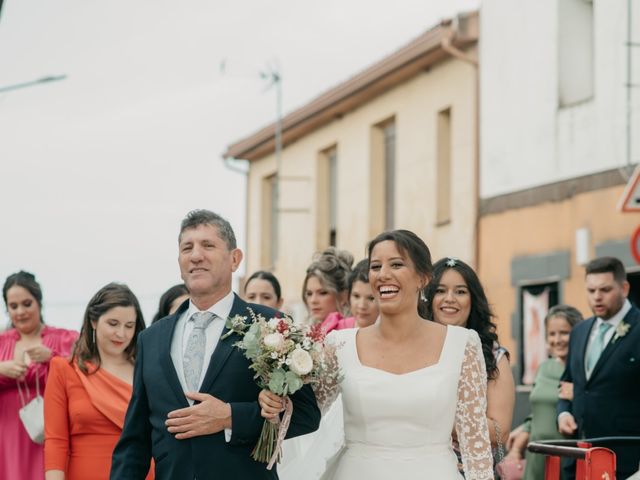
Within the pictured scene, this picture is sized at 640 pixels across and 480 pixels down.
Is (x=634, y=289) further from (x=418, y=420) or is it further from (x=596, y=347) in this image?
(x=418, y=420)

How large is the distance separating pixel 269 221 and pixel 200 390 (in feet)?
97.6

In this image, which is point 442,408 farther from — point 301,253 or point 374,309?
point 301,253

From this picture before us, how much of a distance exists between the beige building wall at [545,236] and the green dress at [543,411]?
18.9 feet

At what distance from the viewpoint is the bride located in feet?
21.2

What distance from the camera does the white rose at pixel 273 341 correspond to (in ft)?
19.8

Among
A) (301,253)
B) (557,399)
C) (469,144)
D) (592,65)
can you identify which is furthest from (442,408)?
(301,253)

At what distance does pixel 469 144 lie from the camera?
22438 mm

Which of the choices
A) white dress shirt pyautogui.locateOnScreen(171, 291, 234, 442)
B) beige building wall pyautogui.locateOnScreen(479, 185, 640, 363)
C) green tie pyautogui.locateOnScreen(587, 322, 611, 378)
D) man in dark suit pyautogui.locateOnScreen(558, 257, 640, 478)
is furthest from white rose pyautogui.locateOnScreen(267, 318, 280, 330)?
beige building wall pyautogui.locateOnScreen(479, 185, 640, 363)

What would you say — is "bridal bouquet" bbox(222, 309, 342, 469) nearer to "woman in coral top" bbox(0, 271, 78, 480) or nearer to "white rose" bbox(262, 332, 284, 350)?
"white rose" bbox(262, 332, 284, 350)

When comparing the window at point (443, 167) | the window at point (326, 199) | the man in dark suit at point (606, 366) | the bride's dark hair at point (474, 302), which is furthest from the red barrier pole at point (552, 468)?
the window at point (326, 199)

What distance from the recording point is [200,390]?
616 centimetres

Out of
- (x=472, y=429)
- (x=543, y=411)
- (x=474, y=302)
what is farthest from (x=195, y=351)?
(x=543, y=411)

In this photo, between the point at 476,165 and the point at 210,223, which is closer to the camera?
the point at 210,223

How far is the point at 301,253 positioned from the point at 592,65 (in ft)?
45.3
